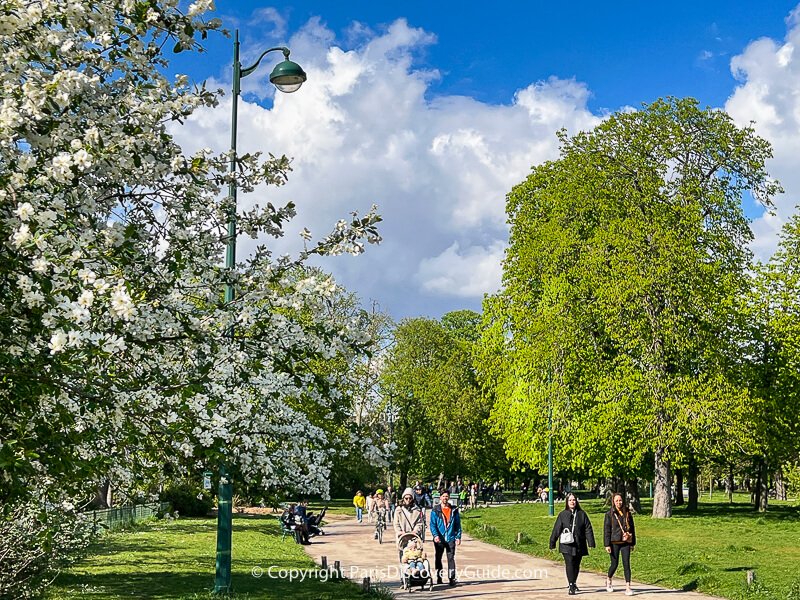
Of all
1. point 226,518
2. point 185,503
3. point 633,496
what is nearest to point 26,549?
point 226,518

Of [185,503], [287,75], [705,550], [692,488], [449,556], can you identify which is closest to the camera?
[287,75]

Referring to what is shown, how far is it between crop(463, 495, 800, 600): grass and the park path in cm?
69

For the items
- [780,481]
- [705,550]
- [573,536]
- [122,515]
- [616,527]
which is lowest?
[780,481]

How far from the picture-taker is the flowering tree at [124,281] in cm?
540

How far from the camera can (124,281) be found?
584 cm

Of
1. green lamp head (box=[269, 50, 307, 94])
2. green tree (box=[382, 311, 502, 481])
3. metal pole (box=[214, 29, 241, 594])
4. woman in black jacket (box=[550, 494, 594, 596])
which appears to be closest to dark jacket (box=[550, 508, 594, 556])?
woman in black jacket (box=[550, 494, 594, 596])

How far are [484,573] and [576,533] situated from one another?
144 inches

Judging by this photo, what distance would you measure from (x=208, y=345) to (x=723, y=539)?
2342 centimetres

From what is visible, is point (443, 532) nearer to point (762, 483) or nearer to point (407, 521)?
point (407, 521)

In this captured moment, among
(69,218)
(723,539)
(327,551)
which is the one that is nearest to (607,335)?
(723,539)

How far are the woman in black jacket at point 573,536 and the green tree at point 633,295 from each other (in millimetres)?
16153

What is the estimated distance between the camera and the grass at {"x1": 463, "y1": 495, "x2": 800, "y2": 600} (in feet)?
50.6

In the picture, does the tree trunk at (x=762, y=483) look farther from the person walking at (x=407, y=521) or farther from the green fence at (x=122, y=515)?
the person walking at (x=407, y=521)

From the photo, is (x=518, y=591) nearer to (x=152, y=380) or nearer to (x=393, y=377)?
(x=152, y=380)
